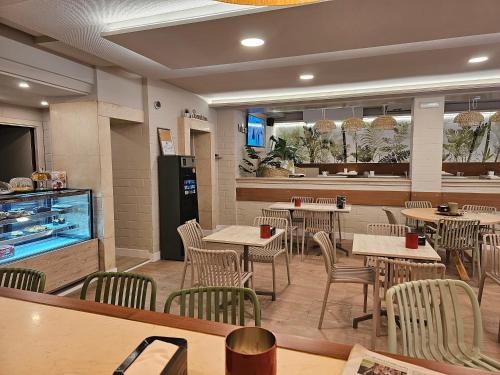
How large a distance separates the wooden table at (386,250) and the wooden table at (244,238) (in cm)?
83

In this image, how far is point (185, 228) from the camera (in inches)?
140

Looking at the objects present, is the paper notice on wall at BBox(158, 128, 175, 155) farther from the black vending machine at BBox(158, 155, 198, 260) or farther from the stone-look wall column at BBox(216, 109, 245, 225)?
the stone-look wall column at BBox(216, 109, 245, 225)

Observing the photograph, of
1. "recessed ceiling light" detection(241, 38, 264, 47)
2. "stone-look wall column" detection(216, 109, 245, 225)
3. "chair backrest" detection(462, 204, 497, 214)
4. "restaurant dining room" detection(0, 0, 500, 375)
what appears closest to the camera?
"restaurant dining room" detection(0, 0, 500, 375)

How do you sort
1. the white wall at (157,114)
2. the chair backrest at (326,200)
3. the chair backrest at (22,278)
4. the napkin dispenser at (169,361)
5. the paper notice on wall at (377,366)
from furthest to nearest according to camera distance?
the chair backrest at (326,200), the white wall at (157,114), the chair backrest at (22,278), the paper notice on wall at (377,366), the napkin dispenser at (169,361)

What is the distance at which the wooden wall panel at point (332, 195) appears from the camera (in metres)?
5.92

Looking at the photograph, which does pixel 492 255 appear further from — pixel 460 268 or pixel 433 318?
pixel 433 318

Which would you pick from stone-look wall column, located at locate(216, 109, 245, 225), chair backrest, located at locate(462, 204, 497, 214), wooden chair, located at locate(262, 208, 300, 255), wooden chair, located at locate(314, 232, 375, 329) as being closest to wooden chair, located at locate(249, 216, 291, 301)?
wooden chair, located at locate(262, 208, 300, 255)

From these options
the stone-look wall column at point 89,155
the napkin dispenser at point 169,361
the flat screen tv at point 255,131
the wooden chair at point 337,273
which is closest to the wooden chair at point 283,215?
the wooden chair at point 337,273

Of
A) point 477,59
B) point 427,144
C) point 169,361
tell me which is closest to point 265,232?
point 169,361

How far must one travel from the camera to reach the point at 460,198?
5.63 meters

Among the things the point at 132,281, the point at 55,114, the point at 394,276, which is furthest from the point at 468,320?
the point at 55,114

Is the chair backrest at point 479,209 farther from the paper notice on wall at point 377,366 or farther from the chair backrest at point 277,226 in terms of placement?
the paper notice on wall at point 377,366

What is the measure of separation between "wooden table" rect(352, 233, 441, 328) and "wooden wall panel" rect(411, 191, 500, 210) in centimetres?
298

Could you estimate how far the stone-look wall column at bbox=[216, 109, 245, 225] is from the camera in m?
6.76
